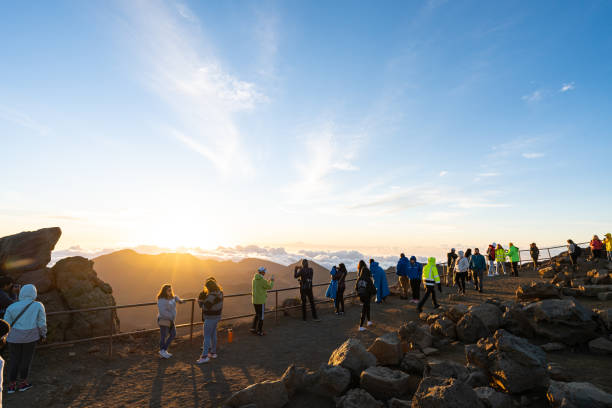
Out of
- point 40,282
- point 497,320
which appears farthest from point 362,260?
point 40,282

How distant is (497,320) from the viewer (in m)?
8.56

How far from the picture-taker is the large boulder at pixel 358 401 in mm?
4945

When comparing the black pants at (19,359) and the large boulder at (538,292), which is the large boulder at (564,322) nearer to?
the large boulder at (538,292)

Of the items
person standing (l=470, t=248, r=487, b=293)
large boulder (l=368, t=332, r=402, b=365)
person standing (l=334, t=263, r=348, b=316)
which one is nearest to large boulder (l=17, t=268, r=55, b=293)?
person standing (l=334, t=263, r=348, b=316)

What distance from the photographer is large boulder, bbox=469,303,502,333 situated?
8.49 metres

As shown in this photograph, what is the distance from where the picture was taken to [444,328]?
872cm

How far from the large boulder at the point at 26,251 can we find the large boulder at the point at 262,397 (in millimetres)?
10927

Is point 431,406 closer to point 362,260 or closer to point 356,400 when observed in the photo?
point 356,400

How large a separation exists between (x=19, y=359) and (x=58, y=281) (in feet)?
20.8

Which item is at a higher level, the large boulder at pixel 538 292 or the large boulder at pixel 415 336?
the large boulder at pixel 538 292

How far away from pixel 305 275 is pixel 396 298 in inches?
276

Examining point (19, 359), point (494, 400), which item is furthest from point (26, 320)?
point (494, 400)

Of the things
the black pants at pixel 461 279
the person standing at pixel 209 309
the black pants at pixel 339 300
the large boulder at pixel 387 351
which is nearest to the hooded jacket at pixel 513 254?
the black pants at pixel 461 279

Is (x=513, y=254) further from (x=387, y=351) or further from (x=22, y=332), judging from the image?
(x=22, y=332)
